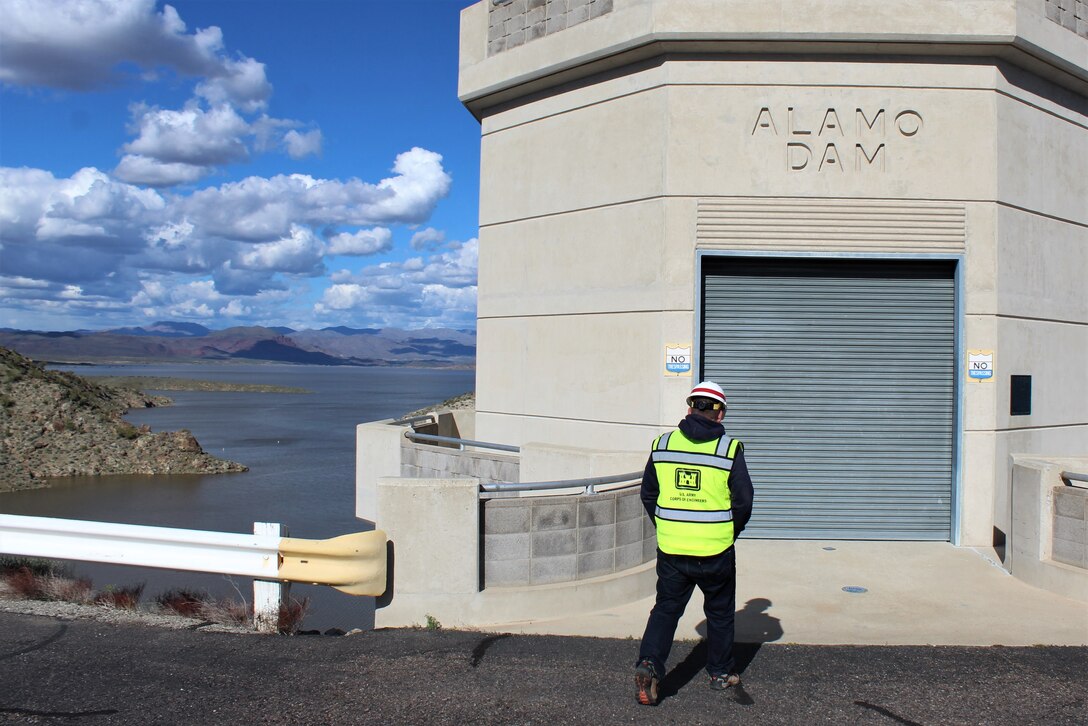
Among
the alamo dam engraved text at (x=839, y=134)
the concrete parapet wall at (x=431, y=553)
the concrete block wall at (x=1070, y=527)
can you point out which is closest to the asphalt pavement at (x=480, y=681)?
the concrete parapet wall at (x=431, y=553)

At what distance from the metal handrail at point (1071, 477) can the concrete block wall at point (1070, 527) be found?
0.10 m

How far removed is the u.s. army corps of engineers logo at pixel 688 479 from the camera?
519 centimetres

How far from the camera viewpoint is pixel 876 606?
24.7ft

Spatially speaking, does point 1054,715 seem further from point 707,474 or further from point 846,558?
point 846,558

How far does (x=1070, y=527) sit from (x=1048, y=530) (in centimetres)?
24

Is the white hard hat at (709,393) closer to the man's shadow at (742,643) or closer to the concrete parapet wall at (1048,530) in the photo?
the man's shadow at (742,643)

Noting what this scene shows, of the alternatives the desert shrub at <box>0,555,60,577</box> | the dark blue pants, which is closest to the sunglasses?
the dark blue pants

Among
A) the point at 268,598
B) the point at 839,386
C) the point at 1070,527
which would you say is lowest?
the point at 268,598

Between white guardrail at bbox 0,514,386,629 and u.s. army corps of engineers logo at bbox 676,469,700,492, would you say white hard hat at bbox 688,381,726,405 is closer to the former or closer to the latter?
u.s. army corps of engineers logo at bbox 676,469,700,492

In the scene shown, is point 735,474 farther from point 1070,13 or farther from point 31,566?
point 1070,13

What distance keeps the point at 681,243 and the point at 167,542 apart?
644cm

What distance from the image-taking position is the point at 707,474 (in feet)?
16.9

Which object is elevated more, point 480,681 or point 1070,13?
point 1070,13

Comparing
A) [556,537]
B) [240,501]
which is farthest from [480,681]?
[240,501]
